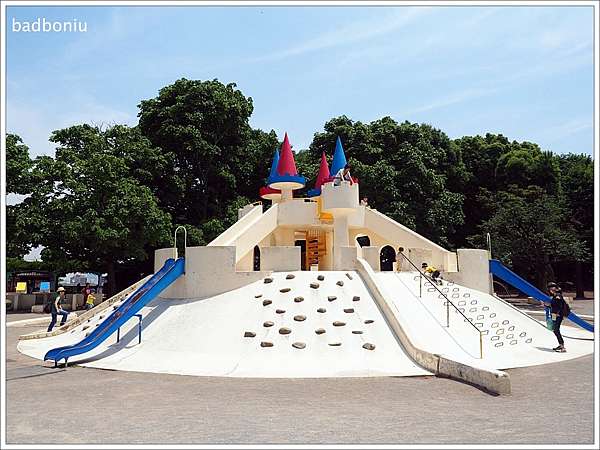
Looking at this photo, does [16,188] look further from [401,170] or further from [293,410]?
[293,410]

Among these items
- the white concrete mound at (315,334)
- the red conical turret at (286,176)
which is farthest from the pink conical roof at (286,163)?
the white concrete mound at (315,334)

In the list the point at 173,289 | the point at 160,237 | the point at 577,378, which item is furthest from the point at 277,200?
the point at 577,378

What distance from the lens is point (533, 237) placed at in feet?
117

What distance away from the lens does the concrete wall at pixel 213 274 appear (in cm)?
1705

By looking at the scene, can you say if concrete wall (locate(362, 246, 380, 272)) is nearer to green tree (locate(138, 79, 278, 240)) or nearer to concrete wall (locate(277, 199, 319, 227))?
concrete wall (locate(277, 199, 319, 227))

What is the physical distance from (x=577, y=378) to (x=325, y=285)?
23.9ft

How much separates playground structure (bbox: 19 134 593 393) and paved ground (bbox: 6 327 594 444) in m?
0.92

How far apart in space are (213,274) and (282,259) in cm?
229

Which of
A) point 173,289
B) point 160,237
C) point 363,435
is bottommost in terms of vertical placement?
point 363,435

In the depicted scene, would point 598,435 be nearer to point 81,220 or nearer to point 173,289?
point 173,289

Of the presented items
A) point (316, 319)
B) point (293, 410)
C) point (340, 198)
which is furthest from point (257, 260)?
point (293, 410)

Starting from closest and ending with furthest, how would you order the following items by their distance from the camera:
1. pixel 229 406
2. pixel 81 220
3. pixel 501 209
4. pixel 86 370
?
pixel 229 406
pixel 86 370
pixel 81 220
pixel 501 209

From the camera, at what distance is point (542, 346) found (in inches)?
589

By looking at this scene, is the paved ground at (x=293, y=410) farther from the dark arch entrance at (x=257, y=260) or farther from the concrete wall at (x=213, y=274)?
the dark arch entrance at (x=257, y=260)
